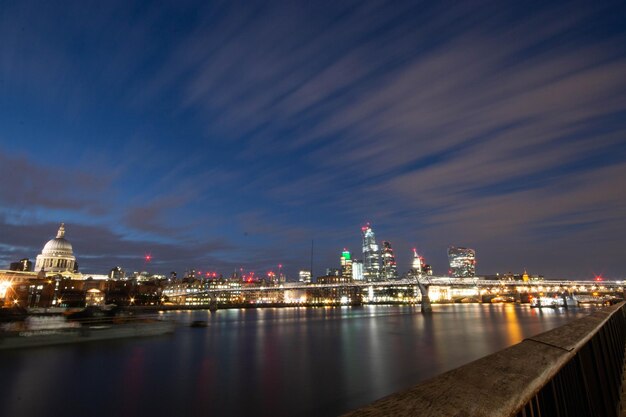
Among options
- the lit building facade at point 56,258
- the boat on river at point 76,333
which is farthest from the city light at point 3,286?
the boat on river at point 76,333

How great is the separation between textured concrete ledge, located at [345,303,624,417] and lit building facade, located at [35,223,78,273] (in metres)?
213

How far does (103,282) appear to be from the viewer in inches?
7062

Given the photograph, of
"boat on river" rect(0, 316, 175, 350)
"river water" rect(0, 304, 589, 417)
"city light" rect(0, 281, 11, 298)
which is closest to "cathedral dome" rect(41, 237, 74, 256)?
"city light" rect(0, 281, 11, 298)

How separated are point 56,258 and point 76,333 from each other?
A: 170788mm

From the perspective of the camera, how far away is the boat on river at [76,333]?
34969mm

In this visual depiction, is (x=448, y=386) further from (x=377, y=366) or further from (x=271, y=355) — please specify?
(x=271, y=355)

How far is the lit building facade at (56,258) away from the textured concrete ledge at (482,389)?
21324 cm

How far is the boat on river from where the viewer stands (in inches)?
1377

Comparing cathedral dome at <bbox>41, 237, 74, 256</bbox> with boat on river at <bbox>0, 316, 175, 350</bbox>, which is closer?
boat on river at <bbox>0, 316, 175, 350</bbox>

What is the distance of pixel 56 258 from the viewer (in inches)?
7111

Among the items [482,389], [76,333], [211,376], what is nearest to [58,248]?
[76,333]

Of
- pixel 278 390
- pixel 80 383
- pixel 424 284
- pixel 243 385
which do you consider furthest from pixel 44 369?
pixel 424 284

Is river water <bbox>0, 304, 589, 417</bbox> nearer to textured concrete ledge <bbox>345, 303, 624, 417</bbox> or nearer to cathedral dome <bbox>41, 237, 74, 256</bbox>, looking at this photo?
textured concrete ledge <bbox>345, 303, 624, 417</bbox>

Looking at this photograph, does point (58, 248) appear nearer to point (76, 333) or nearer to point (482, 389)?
point (76, 333)
